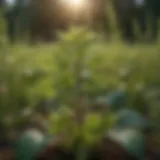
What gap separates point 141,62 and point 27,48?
0.27 meters

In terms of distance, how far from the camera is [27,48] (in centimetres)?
88

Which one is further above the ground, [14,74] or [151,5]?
[151,5]

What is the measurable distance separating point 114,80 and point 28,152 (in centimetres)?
23

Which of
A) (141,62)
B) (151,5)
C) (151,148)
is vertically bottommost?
(151,148)

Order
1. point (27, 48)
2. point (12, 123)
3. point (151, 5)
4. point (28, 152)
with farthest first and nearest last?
point (151, 5)
point (27, 48)
point (12, 123)
point (28, 152)

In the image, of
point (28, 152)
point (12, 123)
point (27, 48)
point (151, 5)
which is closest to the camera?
point (28, 152)

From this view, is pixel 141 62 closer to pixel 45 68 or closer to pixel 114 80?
pixel 114 80

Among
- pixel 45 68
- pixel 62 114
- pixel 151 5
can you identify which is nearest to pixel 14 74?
pixel 45 68

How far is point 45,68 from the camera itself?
2.12 ft

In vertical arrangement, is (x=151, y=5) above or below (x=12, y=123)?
above

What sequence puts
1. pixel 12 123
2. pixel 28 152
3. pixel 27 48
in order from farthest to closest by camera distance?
Answer: pixel 27 48
pixel 12 123
pixel 28 152

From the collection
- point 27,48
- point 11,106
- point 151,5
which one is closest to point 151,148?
point 11,106

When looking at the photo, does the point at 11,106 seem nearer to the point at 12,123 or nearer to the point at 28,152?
the point at 12,123

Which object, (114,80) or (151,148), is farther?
(114,80)
